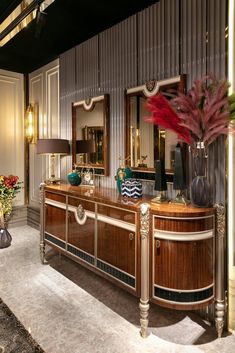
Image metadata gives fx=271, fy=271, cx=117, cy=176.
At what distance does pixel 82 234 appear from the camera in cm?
280

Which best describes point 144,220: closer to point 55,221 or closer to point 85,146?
point 55,221

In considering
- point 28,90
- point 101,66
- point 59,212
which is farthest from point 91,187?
point 28,90

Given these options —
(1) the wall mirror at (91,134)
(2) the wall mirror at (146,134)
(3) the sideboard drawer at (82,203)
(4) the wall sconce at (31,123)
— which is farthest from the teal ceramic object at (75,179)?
(4) the wall sconce at (31,123)

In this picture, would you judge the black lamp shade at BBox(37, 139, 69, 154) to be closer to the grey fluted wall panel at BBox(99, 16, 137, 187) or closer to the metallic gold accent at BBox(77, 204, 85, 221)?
the grey fluted wall panel at BBox(99, 16, 137, 187)

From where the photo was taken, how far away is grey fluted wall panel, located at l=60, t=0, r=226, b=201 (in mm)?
2207

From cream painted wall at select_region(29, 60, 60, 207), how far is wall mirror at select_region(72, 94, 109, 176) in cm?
73

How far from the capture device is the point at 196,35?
2307 millimetres

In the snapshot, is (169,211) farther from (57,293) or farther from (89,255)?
(57,293)

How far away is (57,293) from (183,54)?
2.60 metres

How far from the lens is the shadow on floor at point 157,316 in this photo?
83.8 inches

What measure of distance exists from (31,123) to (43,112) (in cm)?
45

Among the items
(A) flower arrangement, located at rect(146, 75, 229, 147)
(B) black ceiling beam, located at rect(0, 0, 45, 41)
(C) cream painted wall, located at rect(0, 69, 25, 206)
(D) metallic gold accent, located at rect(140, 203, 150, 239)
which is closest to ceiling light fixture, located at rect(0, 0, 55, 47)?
(B) black ceiling beam, located at rect(0, 0, 45, 41)

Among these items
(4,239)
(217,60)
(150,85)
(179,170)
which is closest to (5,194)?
(4,239)

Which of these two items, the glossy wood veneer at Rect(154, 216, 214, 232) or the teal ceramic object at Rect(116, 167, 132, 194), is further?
the teal ceramic object at Rect(116, 167, 132, 194)
